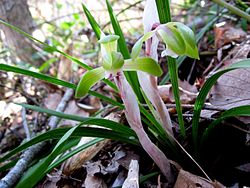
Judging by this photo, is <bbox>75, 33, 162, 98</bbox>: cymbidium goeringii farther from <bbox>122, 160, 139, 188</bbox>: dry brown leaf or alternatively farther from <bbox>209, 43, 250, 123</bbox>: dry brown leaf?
<bbox>209, 43, 250, 123</bbox>: dry brown leaf

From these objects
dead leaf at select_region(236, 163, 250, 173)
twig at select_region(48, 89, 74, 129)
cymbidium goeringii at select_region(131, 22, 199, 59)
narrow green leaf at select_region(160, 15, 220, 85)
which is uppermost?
cymbidium goeringii at select_region(131, 22, 199, 59)

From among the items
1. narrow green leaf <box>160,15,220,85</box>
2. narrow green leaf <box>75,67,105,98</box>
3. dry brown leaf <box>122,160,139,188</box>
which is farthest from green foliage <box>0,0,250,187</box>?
narrow green leaf <box>160,15,220,85</box>

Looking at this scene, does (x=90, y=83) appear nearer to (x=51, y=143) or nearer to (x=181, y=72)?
(x=51, y=143)

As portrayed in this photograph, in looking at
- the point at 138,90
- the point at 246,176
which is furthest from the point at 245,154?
the point at 138,90

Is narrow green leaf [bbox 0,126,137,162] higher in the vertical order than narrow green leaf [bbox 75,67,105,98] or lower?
lower

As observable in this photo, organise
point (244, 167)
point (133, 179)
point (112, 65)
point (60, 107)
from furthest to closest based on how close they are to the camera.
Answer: point (60, 107) < point (244, 167) < point (133, 179) < point (112, 65)

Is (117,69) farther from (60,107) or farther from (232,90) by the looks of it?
(60,107)

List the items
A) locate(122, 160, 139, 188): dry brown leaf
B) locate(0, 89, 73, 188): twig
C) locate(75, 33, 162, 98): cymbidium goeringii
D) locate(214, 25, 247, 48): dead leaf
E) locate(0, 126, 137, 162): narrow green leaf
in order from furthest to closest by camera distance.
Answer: locate(214, 25, 247, 48): dead leaf < locate(0, 89, 73, 188): twig < locate(0, 126, 137, 162): narrow green leaf < locate(122, 160, 139, 188): dry brown leaf < locate(75, 33, 162, 98): cymbidium goeringii

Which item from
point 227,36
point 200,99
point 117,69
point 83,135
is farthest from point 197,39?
point 117,69

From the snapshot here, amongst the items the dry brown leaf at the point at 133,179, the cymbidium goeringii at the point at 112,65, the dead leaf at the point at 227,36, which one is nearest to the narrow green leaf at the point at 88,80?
the cymbidium goeringii at the point at 112,65
